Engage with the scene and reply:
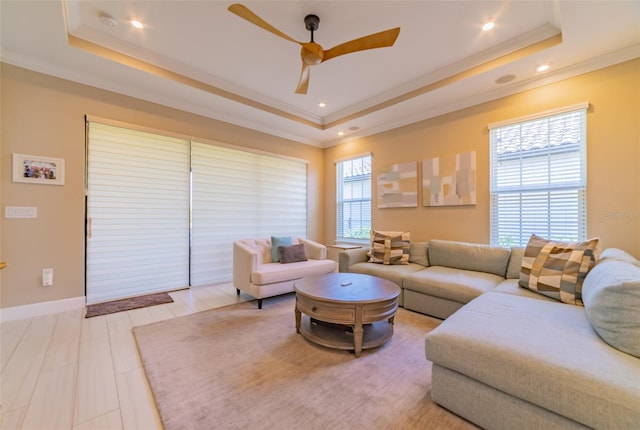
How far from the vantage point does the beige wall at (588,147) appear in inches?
99.0

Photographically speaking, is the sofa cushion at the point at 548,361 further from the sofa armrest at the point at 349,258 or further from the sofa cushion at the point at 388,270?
the sofa armrest at the point at 349,258

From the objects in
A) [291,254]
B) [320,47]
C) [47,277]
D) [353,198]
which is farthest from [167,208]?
[353,198]

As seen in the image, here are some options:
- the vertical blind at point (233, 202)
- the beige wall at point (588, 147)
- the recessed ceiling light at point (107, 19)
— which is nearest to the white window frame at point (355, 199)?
the beige wall at point (588, 147)

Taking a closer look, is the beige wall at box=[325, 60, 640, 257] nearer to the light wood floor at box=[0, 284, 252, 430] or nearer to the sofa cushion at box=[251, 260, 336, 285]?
the sofa cushion at box=[251, 260, 336, 285]

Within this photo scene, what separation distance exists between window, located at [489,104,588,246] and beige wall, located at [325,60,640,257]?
0.29 ft

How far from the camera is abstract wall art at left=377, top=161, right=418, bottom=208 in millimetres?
4176

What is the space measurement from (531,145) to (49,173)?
5846mm

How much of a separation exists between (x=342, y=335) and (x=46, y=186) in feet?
12.4

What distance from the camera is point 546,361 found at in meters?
1.21

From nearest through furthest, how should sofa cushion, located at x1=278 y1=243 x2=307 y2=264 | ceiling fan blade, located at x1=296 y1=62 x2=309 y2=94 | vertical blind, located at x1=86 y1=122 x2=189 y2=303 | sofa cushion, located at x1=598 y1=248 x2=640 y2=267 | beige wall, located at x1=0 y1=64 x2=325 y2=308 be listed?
sofa cushion, located at x1=598 y1=248 x2=640 y2=267 < ceiling fan blade, located at x1=296 y1=62 x2=309 y2=94 < beige wall, located at x1=0 y1=64 x2=325 y2=308 < vertical blind, located at x1=86 y1=122 x2=189 y2=303 < sofa cushion, located at x1=278 y1=243 x2=307 y2=264

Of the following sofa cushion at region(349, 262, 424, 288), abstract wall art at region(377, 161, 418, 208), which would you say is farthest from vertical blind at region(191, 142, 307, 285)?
sofa cushion at region(349, 262, 424, 288)

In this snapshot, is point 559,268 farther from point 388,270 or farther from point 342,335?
point 342,335

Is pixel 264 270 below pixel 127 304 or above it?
above

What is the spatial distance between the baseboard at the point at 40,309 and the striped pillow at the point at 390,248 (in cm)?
388
